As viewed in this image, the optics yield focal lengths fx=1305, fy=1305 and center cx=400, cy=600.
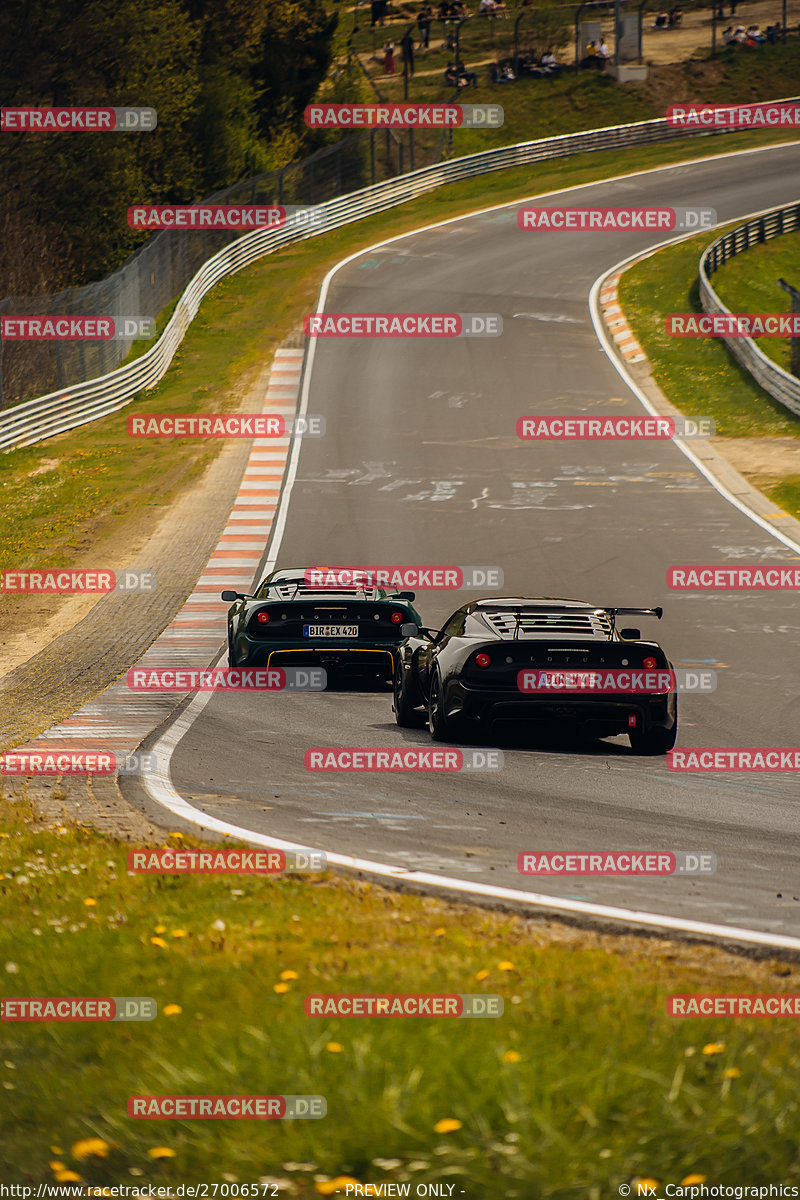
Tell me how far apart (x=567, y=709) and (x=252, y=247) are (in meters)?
43.8

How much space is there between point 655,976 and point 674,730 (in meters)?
5.82

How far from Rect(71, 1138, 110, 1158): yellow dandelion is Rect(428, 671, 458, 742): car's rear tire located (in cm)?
681

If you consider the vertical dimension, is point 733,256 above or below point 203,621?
above

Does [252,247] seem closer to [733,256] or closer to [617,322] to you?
[617,322]

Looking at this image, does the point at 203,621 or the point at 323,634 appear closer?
the point at 323,634

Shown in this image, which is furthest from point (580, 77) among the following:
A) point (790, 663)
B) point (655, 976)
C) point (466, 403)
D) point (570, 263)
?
point (655, 976)

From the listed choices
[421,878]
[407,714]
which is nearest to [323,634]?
[407,714]

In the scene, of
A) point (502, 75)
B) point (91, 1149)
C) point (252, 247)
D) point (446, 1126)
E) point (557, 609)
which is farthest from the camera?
point (502, 75)

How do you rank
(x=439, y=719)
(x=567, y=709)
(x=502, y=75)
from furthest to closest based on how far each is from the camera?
(x=502, y=75)
(x=439, y=719)
(x=567, y=709)

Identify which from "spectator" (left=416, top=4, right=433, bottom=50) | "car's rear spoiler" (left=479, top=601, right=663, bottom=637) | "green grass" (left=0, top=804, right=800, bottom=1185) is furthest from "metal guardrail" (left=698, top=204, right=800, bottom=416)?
"spectator" (left=416, top=4, right=433, bottom=50)

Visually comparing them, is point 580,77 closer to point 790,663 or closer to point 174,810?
point 790,663

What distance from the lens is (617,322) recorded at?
41969mm

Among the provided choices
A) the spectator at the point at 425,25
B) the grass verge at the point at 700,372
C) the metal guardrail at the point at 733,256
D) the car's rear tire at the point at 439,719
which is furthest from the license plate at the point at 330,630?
the spectator at the point at 425,25

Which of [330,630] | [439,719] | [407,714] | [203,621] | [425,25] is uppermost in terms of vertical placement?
[425,25]
